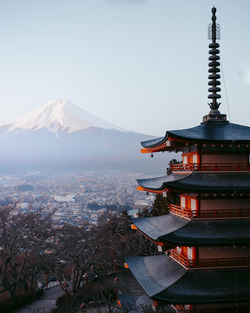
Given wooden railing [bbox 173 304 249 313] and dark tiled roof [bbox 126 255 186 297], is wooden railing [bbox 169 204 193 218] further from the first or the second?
wooden railing [bbox 173 304 249 313]

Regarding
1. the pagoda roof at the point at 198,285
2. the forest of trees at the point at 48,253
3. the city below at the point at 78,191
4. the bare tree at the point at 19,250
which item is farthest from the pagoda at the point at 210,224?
the city below at the point at 78,191

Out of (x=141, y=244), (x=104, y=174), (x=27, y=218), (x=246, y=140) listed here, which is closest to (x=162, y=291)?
(x=246, y=140)

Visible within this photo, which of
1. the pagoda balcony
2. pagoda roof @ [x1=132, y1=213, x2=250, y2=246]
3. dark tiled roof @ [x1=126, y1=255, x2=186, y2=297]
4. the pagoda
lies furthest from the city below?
the pagoda balcony

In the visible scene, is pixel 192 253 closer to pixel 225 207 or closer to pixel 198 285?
pixel 198 285

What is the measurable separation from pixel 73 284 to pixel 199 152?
13.4 m

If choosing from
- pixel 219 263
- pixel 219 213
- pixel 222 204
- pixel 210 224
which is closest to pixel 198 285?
pixel 219 263

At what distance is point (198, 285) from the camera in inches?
469

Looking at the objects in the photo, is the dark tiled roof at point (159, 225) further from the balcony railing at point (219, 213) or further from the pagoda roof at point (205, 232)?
the balcony railing at point (219, 213)

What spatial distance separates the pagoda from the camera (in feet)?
38.6

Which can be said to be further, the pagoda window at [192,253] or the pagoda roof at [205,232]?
the pagoda window at [192,253]

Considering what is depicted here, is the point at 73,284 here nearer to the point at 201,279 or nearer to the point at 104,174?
the point at 201,279

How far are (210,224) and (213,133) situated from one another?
3217mm

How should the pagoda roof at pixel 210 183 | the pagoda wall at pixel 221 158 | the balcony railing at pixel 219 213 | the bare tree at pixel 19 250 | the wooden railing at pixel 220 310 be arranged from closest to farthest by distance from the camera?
the wooden railing at pixel 220 310 → the pagoda roof at pixel 210 183 → the balcony railing at pixel 219 213 → the pagoda wall at pixel 221 158 → the bare tree at pixel 19 250

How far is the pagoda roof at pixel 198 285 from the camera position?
37.3 feet
